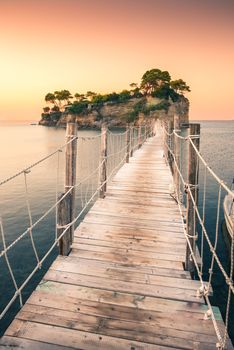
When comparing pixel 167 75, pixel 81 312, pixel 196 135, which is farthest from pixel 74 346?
pixel 167 75

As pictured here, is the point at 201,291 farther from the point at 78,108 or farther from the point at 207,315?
the point at 78,108

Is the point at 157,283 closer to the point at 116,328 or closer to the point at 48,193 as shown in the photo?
the point at 116,328

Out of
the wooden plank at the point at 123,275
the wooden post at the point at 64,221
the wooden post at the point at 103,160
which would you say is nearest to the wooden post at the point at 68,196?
the wooden post at the point at 64,221

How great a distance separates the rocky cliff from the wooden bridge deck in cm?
8096

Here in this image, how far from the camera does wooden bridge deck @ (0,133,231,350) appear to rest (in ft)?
9.75

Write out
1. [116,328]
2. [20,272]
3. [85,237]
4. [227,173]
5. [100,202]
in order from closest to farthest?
1. [116,328]
2. [85,237]
3. [100,202]
4. [20,272]
5. [227,173]

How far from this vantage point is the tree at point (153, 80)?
92562 millimetres

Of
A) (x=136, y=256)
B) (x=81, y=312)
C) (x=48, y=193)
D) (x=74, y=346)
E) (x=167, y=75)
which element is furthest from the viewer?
(x=167, y=75)

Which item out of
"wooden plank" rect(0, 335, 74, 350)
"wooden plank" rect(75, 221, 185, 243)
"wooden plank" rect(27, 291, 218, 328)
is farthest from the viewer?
"wooden plank" rect(75, 221, 185, 243)

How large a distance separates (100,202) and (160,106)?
8334 centimetres

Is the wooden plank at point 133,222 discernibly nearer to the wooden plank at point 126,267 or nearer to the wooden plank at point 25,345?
the wooden plank at point 126,267

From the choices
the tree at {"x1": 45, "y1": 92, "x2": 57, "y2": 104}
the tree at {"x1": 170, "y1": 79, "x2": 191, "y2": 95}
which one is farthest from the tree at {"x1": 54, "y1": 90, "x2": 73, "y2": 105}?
the tree at {"x1": 170, "y1": 79, "x2": 191, "y2": 95}

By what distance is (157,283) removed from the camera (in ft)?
13.3

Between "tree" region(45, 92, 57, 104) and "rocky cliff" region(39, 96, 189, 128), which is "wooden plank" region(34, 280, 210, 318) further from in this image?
"tree" region(45, 92, 57, 104)
